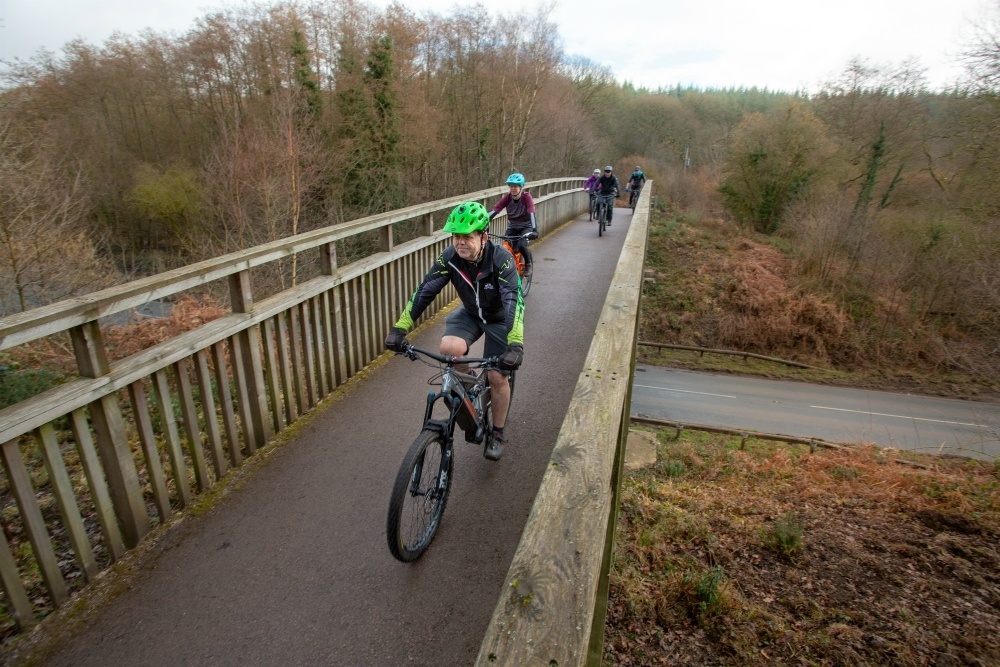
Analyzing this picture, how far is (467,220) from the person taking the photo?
3494mm

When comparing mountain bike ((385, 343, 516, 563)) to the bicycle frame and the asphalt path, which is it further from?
the asphalt path

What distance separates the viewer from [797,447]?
1516 cm

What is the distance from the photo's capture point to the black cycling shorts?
153 inches

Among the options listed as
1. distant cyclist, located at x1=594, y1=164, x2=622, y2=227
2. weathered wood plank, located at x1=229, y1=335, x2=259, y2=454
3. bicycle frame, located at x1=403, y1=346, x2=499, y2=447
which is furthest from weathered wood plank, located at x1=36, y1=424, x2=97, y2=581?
distant cyclist, located at x1=594, y1=164, x2=622, y2=227

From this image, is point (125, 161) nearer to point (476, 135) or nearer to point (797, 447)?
point (476, 135)

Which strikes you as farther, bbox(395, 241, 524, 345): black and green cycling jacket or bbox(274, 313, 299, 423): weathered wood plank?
bbox(274, 313, 299, 423): weathered wood plank

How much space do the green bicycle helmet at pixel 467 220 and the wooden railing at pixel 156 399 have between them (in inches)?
52.2

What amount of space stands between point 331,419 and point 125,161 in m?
34.4

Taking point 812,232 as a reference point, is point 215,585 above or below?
above

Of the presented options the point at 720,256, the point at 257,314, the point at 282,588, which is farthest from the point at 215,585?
the point at 720,256

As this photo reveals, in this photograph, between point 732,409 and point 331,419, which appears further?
point 732,409

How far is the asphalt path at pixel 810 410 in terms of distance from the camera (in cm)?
1989

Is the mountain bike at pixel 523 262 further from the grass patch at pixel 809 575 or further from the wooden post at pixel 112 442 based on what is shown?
the wooden post at pixel 112 442

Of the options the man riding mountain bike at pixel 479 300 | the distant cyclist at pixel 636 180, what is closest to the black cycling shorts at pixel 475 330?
the man riding mountain bike at pixel 479 300
